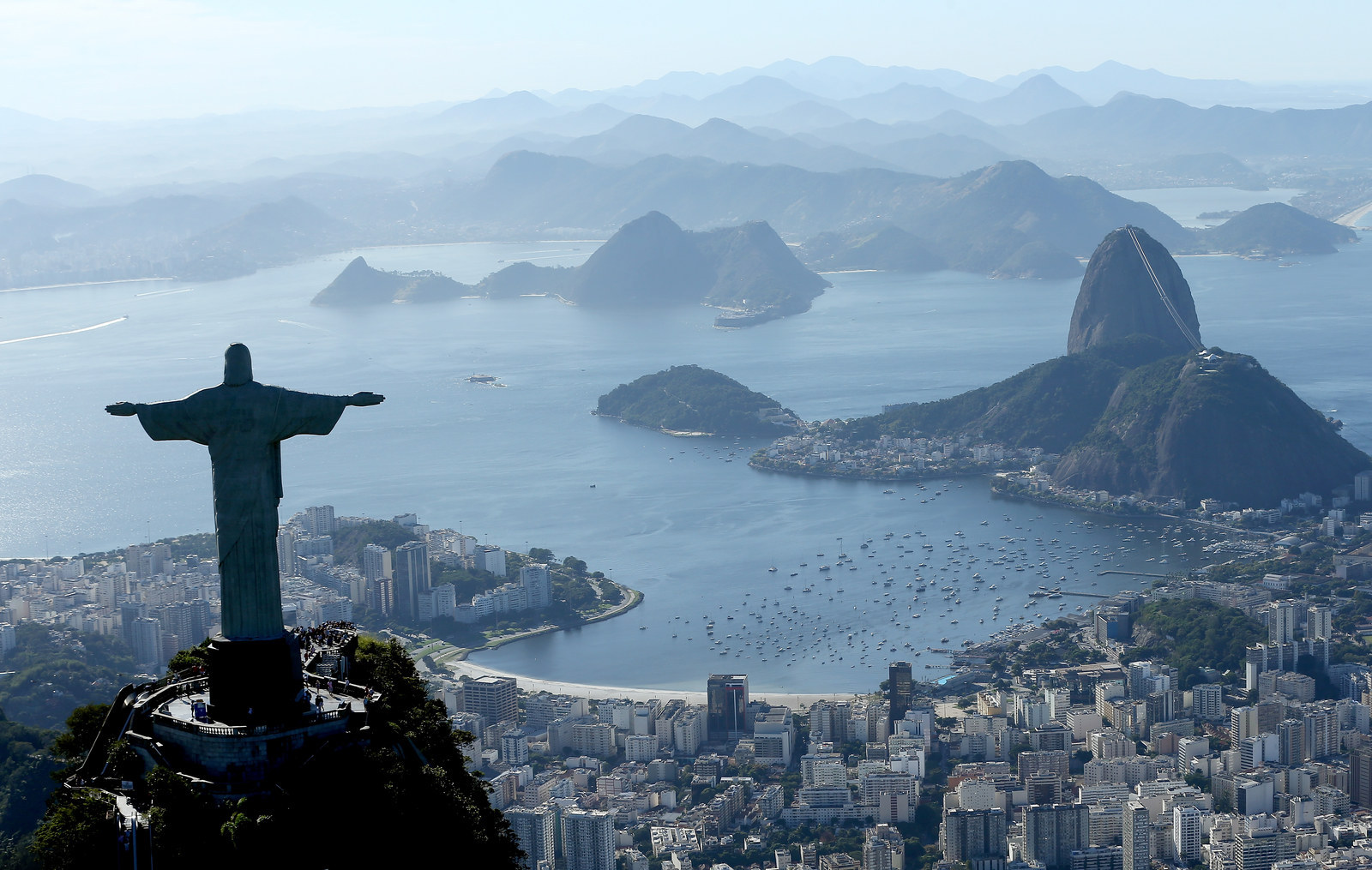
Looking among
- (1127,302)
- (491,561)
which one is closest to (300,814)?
(491,561)

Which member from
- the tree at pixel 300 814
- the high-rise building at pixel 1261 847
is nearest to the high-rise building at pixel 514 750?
the high-rise building at pixel 1261 847

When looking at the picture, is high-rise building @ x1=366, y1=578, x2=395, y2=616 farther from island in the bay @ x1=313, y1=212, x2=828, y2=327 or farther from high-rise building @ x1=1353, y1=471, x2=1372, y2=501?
island in the bay @ x1=313, y1=212, x2=828, y2=327

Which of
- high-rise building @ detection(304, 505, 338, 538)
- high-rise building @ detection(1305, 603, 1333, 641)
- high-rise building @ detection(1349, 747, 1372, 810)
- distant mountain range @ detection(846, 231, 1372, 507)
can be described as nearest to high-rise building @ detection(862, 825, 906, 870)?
high-rise building @ detection(1349, 747, 1372, 810)

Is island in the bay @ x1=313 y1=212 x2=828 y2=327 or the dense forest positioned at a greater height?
island in the bay @ x1=313 y1=212 x2=828 y2=327

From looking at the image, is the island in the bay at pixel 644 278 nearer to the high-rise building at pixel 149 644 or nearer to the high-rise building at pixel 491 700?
the high-rise building at pixel 149 644

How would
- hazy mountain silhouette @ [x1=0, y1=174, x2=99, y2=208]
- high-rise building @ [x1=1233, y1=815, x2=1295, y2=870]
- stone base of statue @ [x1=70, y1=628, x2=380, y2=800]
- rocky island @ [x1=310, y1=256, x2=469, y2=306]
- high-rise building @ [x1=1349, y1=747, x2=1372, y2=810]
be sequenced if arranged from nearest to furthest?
1. stone base of statue @ [x1=70, y1=628, x2=380, y2=800]
2. high-rise building @ [x1=1233, y1=815, x2=1295, y2=870]
3. high-rise building @ [x1=1349, y1=747, x2=1372, y2=810]
4. rocky island @ [x1=310, y1=256, x2=469, y2=306]
5. hazy mountain silhouette @ [x1=0, y1=174, x2=99, y2=208]

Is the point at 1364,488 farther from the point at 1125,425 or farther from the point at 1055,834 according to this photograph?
the point at 1055,834

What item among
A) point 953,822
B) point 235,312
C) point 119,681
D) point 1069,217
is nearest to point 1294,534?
point 953,822
